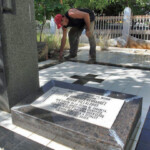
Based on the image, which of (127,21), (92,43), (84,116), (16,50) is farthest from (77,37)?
(127,21)

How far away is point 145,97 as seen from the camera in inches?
124

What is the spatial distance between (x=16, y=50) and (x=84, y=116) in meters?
1.30

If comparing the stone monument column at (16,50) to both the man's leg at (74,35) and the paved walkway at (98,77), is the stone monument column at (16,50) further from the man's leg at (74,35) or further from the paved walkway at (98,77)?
the man's leg at (74,35)

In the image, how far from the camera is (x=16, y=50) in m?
2.52

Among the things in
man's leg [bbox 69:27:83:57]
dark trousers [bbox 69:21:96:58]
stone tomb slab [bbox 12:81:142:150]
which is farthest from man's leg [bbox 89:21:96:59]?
stone tomb slab [bbox 12:81:142:150]

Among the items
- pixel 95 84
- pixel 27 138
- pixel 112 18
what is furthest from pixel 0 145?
pixel 112 18

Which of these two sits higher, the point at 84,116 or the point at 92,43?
the point at 92,43

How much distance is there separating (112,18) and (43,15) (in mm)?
5225

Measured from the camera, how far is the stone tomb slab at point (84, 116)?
5.63 feet

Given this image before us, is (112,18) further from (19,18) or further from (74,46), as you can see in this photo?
(19,18)

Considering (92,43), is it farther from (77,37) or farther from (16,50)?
(16,50)

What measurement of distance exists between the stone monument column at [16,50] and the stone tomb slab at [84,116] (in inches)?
16.8

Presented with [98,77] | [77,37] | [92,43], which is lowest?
[98,77]

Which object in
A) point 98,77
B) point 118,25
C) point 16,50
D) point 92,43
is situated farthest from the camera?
point 118,25
